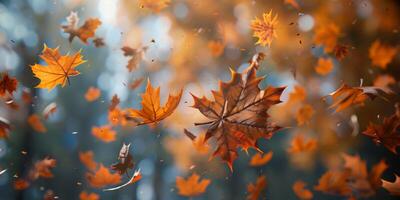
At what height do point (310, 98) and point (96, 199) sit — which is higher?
point (310, 98)

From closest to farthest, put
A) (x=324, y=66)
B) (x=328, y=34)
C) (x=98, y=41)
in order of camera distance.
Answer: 1. (x=98, y=41)
2. (x=328, y=34)
3. (x=324, y=66)

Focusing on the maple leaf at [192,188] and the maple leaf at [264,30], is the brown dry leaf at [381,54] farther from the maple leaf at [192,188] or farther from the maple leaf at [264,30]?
the maple leaf at [192,188]

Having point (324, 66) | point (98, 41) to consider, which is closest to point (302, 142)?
point (324, 66)

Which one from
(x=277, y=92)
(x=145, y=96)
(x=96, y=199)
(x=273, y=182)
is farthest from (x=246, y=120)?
(x=273, y=182)

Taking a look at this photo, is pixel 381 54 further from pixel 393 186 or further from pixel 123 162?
pixel 123 162

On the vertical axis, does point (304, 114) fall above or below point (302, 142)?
above

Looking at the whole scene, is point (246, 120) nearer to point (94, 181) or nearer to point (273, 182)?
point (94, 181)

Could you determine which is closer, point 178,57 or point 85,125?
point 178,57
